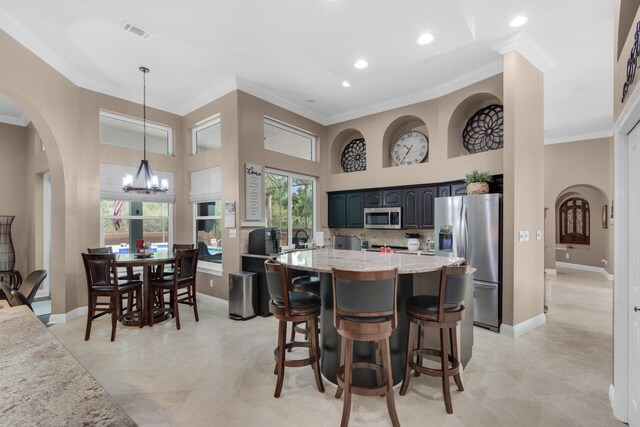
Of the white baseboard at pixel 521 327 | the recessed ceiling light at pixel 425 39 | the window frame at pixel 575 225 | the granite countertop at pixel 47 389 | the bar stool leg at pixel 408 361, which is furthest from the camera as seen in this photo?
the window frame at pixel 575 225

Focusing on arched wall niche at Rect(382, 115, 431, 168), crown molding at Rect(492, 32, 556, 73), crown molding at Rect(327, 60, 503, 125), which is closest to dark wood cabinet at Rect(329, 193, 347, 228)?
arched wall niche at Rect(382, 115, 431, 168)

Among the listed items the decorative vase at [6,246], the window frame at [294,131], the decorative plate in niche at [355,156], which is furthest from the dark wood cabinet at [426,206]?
the decorative vase at [6,246]

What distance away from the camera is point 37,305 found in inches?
211

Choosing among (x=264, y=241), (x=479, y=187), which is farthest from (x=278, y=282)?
(x=479, y=187)

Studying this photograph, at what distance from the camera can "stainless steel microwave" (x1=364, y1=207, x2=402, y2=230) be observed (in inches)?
218

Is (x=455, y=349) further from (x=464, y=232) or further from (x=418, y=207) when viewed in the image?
(x=418, y=207)

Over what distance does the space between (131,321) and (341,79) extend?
461cm

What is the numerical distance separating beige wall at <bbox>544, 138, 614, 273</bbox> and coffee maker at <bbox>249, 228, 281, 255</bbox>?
7.58 m

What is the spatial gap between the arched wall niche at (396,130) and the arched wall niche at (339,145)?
72cm

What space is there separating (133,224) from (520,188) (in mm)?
5995

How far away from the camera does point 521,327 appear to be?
3902 mm

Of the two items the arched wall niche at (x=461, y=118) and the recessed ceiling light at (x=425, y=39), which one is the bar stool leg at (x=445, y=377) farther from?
the arched wall niche at (x=461, y=118)

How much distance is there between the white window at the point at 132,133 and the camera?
508 cm

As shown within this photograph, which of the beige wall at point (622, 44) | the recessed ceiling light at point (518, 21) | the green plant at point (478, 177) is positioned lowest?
the green plant at point (478, 177)
